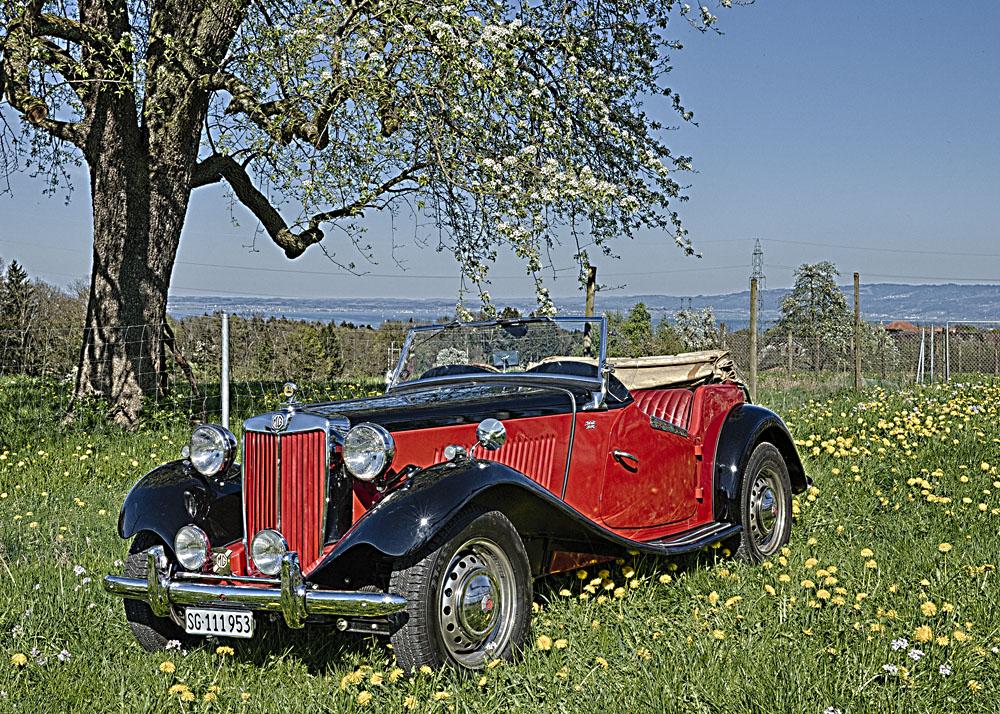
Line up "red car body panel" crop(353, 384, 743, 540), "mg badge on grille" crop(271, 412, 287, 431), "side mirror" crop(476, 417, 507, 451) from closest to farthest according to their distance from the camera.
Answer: "mg badge on grille" crop(271, 412, 287, 431) → "side mirror" crop(476, 417, 507, 451) → "red car body panel" crop(353, 384, 743, 540)

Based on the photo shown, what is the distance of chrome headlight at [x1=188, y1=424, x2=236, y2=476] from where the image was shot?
4270mm

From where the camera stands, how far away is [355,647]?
416cm

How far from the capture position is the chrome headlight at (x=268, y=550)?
3670 mm

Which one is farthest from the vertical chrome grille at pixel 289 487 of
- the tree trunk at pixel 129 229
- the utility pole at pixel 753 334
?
the utility pole at pixel 753 334

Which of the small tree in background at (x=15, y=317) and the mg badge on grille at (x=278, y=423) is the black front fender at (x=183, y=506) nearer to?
the mg badge on grille at (x=278, y=423)

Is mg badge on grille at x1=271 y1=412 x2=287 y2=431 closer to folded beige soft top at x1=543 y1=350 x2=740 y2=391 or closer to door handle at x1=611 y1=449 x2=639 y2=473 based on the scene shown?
door handle at x1=611 y1=449 x2=639 y2=473

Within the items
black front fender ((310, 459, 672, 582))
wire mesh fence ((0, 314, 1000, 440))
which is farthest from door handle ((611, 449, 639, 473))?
Result: wire mesh fence ((0, 314, 1000, 440))

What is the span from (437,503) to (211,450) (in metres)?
1.37

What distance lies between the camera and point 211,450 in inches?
169

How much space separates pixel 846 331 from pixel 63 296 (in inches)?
823

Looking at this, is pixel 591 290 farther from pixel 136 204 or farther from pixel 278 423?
pixel 278 423

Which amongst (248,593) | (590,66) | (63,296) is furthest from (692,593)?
(63,296)

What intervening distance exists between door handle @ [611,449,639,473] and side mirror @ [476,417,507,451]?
3.08 ft

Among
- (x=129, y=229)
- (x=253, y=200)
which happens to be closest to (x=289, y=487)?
(x=129, y=229)
